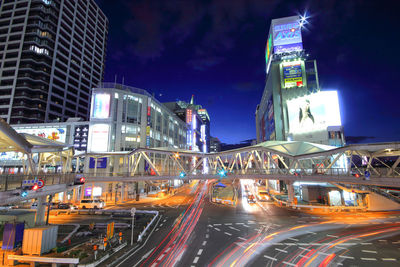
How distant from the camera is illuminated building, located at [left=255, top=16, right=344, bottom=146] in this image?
5644 centimetres

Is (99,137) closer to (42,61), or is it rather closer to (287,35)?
(42,61)

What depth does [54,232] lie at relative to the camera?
57.3ft

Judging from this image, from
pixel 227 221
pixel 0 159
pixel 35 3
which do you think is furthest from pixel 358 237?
pixel 35 3

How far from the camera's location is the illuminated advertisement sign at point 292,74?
206 ft

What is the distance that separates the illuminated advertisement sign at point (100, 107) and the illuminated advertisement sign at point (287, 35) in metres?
57.4

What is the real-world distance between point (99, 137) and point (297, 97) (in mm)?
60655

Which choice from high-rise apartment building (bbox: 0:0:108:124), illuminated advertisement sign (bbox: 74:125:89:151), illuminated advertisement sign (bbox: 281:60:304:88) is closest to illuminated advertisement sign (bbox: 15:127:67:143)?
illuminated advertisement sign (bbox: 74:125:89:151)

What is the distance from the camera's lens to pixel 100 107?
196 ft

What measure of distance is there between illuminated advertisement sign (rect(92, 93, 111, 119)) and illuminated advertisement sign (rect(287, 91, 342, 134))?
5466 centimetres

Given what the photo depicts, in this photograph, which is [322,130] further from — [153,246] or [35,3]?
[35,3]

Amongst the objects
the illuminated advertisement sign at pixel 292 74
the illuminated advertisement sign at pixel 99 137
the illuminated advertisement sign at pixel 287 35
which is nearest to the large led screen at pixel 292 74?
the illuminated advertisement sign at pixel 292 74

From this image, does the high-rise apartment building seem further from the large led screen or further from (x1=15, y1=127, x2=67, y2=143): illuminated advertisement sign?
the large led screen

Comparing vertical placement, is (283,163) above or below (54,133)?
below

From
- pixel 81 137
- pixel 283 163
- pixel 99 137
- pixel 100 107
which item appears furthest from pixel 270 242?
pixel 81 137
